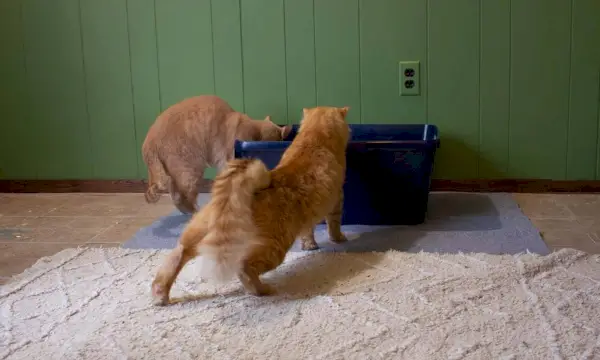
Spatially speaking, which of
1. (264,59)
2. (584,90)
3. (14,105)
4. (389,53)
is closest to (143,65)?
(264,59)

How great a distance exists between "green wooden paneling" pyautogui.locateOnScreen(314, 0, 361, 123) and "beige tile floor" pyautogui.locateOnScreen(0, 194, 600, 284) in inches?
35.6

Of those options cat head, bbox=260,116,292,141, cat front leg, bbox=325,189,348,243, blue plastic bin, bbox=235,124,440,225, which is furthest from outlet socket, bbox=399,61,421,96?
cat front leg, bbox=325,189,348,243

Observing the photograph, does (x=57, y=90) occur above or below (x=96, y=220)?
above

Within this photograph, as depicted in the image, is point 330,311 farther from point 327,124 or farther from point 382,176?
point 382,176

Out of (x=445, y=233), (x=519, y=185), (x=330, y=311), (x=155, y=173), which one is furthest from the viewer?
(x=519, y=185)

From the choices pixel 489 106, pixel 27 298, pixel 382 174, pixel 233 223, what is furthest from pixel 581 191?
pixel 27 298

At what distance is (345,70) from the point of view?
3.03 meters

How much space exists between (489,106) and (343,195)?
3.15ft

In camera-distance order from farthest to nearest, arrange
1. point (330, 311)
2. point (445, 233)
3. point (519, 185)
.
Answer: point (519, 185) → point (445, 233) → point (330, 311)

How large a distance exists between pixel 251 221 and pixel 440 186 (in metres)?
1.56

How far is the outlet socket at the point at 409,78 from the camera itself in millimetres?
2986

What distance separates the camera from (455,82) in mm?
2982

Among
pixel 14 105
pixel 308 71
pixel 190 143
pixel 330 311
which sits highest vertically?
pixel 308 71

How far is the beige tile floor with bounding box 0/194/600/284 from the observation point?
7.63 ft
